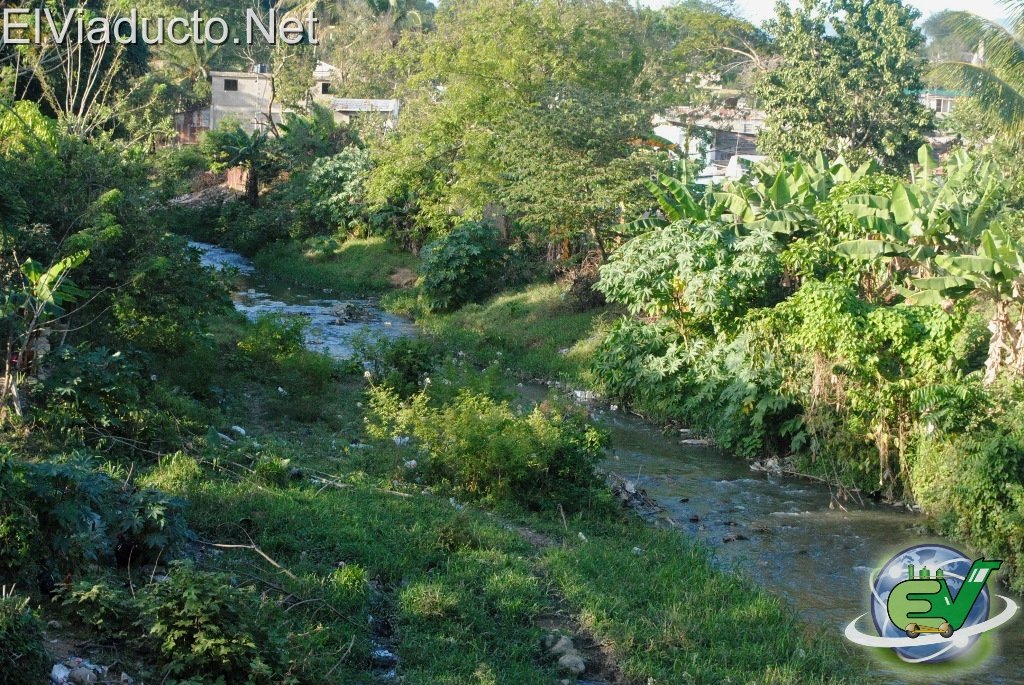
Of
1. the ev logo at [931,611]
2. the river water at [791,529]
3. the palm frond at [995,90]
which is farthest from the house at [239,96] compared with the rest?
the ev logo at [931,611]

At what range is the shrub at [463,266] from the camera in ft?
85.0

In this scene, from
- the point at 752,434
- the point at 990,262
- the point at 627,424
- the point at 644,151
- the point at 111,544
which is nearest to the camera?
the point at 111,544

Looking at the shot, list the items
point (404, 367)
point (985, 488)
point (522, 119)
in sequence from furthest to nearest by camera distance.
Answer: point (522, 119) → point (404, 367) → point (985, 488)

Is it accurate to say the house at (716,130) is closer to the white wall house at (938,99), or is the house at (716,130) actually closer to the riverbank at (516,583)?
the white wall house at (938,99)

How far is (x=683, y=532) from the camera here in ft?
38.1

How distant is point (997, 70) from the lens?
704 inches

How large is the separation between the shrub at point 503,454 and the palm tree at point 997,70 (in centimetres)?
1013

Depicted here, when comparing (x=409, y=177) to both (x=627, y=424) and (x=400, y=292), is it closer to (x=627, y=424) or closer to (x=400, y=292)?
(x=400, y=292)

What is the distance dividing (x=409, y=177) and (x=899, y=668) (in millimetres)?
22597

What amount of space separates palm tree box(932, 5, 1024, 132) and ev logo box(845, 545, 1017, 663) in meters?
10.1

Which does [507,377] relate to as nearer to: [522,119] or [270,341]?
[270,341]

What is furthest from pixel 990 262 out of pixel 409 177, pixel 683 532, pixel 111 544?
pixel 409 177

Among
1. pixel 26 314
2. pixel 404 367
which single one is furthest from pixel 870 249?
pixel 26 314

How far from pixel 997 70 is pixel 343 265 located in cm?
1991
